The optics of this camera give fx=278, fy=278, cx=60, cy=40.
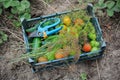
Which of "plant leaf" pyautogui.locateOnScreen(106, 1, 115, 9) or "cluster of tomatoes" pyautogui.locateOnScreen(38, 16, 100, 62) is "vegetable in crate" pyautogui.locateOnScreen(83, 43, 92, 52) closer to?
"cluster of tomatoes" pyautogui.locateOnScreen(38, 16, 100, 62)

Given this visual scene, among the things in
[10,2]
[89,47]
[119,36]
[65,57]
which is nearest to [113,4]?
[119,36]

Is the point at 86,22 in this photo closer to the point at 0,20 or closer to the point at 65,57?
the point at 65,57

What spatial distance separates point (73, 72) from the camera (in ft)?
7.26

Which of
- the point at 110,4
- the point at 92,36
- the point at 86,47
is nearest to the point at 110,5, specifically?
the point at 110,4

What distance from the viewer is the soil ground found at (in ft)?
7.23

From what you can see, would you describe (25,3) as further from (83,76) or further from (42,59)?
(83,76)

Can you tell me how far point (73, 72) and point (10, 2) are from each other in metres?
0.81

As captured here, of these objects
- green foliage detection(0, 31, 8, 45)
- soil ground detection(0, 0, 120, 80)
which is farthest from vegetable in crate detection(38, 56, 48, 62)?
green foliage detection(0, 31, 8, 45)

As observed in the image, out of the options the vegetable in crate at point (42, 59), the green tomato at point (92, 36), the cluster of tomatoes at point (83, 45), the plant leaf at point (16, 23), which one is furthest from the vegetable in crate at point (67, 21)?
the plant leaf at point (16, 23)

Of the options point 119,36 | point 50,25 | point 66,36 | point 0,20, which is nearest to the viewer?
point 66,36

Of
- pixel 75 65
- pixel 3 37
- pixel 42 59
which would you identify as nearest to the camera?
pixel 42 59

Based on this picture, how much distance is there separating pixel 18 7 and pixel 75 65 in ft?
2.33

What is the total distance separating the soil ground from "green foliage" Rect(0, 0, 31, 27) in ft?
0.46

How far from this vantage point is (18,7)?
2.42 meters
